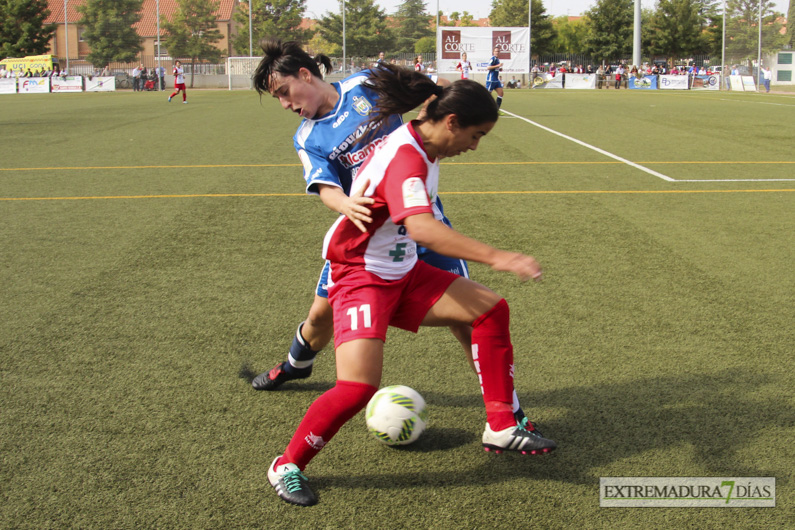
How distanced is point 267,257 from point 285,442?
326 cm

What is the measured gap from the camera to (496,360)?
3188 millimetres

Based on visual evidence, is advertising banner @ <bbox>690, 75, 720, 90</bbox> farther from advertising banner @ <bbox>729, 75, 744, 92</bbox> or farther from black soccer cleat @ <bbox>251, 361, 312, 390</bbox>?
black soccer cleat @ <bbox>251, 361, 312, 390</bbox>

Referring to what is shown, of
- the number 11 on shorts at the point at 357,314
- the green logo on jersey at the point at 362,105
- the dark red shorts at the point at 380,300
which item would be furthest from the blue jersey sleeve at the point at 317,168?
the number 11 on shorts at the point at 357,314

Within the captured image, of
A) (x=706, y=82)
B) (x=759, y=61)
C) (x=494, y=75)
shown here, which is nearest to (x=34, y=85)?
(x=494, y=75)

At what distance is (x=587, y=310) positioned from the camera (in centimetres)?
502

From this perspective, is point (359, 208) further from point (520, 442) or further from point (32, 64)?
point (32, 64)

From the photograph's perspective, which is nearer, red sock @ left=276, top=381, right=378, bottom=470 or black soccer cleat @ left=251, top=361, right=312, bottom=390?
red sock @ left=276, top=381, right=378, bottom=470

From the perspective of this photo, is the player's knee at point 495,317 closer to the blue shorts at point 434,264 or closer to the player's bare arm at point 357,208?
the blue shorts at point 434,264

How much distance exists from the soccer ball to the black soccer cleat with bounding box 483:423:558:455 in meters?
0.36

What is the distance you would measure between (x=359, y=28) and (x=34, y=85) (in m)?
46.4

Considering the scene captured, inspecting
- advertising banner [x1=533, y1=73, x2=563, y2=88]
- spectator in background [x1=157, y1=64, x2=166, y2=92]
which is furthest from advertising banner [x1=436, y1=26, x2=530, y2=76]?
spectator in background [x1=157, y1=64, x2=166, y2=92]

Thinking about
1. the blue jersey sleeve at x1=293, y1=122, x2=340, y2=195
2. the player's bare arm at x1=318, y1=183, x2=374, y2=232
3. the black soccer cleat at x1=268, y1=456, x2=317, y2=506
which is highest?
the blue jersey sleeve at x1=293, y1=122, x2=340, y2=195

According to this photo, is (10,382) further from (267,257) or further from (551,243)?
(551,243)

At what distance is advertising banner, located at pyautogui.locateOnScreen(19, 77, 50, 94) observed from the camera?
45.8 metres
